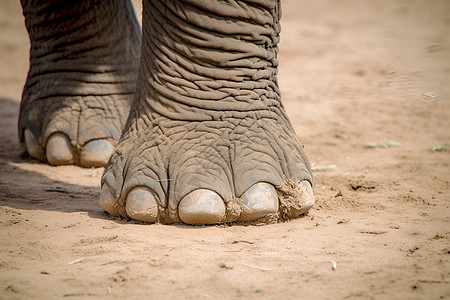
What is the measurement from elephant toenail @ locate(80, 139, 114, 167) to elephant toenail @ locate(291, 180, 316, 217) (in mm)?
1312

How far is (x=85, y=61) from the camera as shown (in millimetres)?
3355

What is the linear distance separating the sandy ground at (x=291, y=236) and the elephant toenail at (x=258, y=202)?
0.05m

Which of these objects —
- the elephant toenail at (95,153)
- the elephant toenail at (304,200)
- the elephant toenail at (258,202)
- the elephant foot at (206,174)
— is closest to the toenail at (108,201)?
the elephant foot at (206,174)

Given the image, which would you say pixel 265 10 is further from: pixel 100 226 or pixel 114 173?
pixel 100 226

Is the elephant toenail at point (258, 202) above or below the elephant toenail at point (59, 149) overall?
below

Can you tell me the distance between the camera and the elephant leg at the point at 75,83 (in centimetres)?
315

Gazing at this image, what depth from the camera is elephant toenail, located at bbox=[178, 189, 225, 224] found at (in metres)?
2.05

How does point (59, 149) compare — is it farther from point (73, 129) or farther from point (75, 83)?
point (75, 83)

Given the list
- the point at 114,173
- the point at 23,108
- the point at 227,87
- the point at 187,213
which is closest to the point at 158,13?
the point at 227,87

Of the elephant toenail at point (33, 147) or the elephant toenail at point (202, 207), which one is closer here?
the elephant toenail at point (202, 207)

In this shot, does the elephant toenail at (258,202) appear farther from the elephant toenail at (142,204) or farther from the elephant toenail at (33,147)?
the elephant toenail at (33,147)

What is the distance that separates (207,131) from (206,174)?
19 centimetres

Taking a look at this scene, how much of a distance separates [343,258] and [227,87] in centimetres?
84

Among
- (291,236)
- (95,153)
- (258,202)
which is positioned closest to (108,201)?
(258,202)
